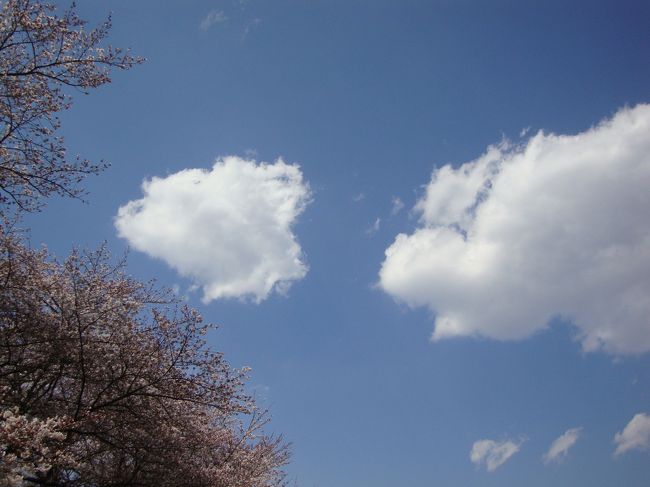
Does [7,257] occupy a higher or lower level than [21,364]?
higher

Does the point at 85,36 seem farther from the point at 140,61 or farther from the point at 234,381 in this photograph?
the point at 234,381

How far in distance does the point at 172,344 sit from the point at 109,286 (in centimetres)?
290

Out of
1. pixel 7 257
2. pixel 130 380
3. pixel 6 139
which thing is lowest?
pixel 130 380

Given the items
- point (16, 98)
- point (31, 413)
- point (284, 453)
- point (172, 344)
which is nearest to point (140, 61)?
point (16, 98)

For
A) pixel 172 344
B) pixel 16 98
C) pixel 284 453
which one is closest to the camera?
pixel 16 98

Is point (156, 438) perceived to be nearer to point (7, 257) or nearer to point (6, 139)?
point (7, 257)

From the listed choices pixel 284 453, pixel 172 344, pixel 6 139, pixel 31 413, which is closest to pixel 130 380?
pixel 172 344

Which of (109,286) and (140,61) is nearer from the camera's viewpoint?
(140,61)

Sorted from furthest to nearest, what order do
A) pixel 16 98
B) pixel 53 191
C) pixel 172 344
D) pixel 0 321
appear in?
pixel 172 344 → pixel 0 321 → pixel 53 191 → pixel 16 98

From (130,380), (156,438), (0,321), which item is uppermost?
(0,321)

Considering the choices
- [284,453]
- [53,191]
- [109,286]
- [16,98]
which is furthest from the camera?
[284,453]

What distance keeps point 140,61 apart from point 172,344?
7292mm

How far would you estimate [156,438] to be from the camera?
1314cm

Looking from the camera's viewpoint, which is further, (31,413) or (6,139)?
(31,413)
